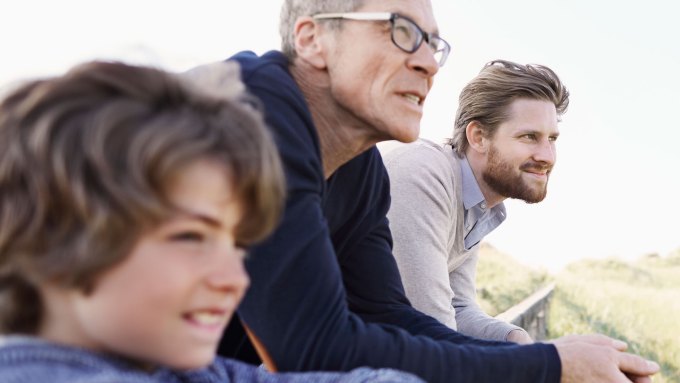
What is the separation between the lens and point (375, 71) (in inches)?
95.5

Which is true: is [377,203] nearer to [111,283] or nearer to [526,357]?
[526,357]

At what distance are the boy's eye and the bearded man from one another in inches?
83.0

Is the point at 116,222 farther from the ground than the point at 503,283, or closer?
farther from the ground

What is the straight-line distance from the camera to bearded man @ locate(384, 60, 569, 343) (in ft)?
11.2

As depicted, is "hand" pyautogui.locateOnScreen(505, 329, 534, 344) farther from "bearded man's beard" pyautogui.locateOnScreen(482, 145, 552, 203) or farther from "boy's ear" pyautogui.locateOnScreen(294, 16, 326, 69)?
"boy's ear" pyautogui.locateOnScreen(294, 16, 326, 69)

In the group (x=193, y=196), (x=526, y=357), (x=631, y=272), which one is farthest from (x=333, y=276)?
(x=631, y=272)

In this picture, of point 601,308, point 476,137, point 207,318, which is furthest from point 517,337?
point 601,308

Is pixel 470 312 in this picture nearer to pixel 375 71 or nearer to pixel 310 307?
pixel 375 71

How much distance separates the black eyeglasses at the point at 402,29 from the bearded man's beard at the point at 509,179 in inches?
77.8

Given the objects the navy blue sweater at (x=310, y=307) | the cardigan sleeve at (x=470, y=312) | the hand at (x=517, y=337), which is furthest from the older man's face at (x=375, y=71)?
the cardigan sleeve at (x=470, y=312)

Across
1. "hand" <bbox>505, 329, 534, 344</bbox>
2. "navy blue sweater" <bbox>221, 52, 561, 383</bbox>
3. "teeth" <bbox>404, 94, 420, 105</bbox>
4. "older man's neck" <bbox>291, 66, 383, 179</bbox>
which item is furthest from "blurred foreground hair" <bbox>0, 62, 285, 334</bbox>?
"hand" <bbox>505, 329, 534, 344</bbox>

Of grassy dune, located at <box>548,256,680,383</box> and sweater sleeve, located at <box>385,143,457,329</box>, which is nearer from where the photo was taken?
sweater sleeve, located at <box>385,143,457,329</box>

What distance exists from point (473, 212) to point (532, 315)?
5347 mm

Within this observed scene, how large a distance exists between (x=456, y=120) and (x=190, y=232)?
3938mm
